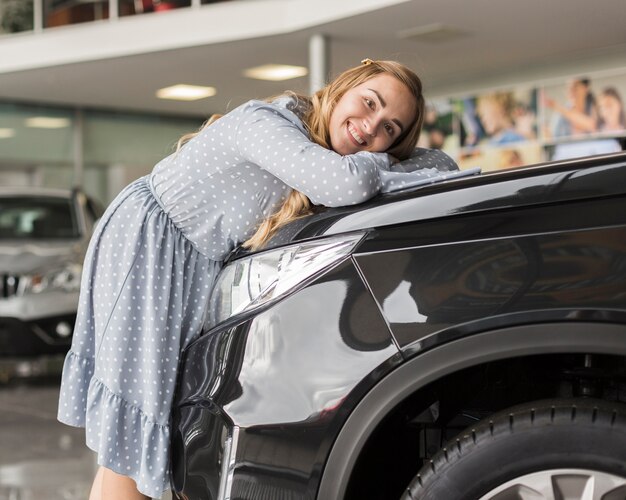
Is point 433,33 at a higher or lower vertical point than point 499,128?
higher

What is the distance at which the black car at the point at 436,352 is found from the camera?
145cm

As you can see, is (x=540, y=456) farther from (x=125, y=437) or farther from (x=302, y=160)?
(x=125, y=437)

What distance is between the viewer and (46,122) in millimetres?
13859

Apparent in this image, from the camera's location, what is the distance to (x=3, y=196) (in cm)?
766

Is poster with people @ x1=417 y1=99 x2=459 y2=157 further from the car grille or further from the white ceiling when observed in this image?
the car grille

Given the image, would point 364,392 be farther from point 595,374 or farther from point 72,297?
point 72,297

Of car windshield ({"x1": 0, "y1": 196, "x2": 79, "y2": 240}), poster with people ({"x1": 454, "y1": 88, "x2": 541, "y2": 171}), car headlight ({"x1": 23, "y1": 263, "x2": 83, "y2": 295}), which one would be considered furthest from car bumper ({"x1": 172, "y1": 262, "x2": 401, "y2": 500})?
poster with people ({"x1": 454, "y1": 88, "x2": 541, "y2": 171})

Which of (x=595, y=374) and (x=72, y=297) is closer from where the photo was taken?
(x=595, y=374)

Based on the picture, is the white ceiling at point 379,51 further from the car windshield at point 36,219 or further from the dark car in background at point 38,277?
the dark car in background at point 38,277

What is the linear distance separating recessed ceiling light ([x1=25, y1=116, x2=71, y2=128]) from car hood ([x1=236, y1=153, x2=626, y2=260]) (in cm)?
1285

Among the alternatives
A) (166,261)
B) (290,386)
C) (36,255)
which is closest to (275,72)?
(36,255)

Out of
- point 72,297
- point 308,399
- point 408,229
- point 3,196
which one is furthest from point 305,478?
point 3,196

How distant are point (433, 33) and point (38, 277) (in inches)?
187

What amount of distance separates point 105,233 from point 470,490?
3.64ft
